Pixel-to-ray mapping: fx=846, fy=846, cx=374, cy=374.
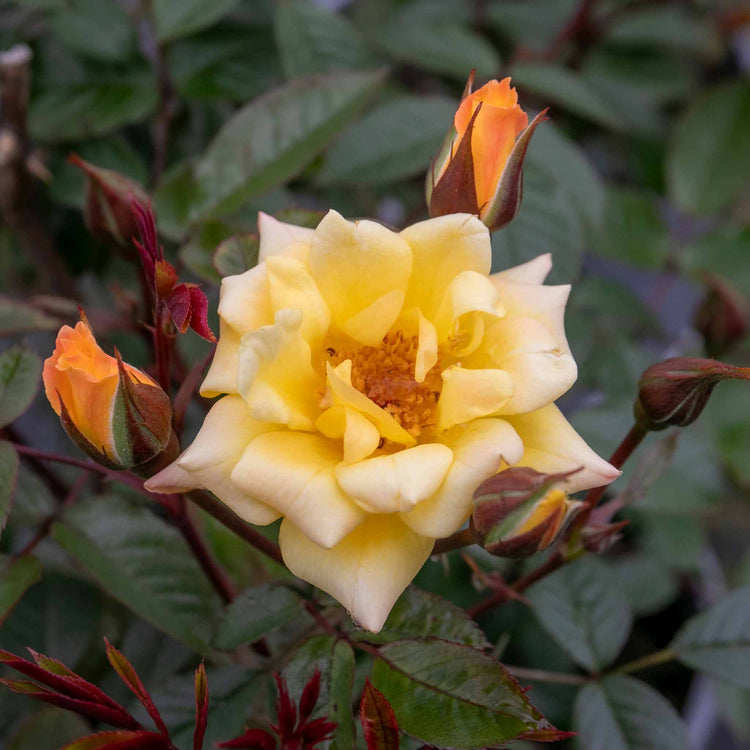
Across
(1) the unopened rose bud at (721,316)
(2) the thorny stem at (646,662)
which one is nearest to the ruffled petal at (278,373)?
(2) the thorny stem at (646,662)

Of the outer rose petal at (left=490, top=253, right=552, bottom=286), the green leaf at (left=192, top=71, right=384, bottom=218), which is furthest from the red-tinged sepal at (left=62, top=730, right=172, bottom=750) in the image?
the green leaf at (left=192, top=71, right=384, bottom=218)

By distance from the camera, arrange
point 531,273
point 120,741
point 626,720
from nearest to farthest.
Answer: point 120,741, point 531,273, point 626,720

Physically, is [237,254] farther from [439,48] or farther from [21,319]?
[439,48]

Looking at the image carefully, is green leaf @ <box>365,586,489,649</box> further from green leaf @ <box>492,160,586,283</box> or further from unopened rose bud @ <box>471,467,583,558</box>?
green leaf @ <box>492,160,586,283</box>

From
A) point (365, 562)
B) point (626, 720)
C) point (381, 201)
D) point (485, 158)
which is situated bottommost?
point (626, 720)

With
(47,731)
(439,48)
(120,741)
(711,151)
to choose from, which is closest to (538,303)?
(120,741)

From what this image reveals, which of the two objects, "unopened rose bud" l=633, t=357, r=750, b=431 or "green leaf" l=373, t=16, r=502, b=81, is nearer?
"unopened rose bud" l=633, t=357, r=750, b=431
